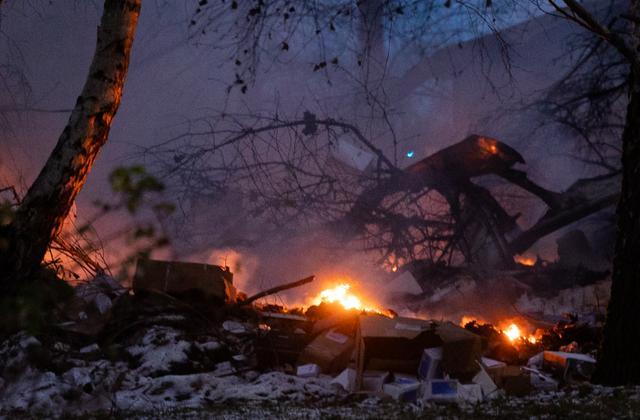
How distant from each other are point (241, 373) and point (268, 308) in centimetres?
185

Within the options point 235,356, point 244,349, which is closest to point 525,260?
point 244,349

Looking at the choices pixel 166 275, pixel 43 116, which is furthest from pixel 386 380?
pixel 43 116

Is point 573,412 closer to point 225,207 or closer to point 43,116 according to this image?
point 225,207

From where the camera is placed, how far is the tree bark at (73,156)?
266 cm

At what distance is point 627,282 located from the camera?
134 inches

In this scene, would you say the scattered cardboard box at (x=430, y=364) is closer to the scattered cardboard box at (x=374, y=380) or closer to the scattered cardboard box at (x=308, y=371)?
the scattered cardboard box at (x=374, y=380)

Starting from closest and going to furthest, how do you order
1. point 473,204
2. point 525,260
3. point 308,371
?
point 308,371
point 473,204
point 525,260

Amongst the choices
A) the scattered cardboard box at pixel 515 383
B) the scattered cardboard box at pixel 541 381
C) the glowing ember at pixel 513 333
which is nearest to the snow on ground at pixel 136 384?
the scattered cardboard box at pixel 515 383

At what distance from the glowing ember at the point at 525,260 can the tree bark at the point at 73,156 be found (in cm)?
672

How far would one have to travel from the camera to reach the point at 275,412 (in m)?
2.77

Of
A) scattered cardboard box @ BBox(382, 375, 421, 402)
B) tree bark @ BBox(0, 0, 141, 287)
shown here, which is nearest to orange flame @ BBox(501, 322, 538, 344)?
scattered cardboard box @ BBox(382, 375, 421, 402)

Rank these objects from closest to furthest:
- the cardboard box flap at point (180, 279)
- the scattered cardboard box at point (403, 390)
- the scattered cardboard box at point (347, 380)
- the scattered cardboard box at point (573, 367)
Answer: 1. the scattered cardboard box at point (403, 390)
2. the scattered cardboard box at point (347, 380)
3. the scattered cardboard box at point (573, 367)
4. the cardboard box flap at point (180, 279)

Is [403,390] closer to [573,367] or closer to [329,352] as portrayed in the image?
[329,352]

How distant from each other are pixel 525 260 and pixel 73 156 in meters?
7.29
